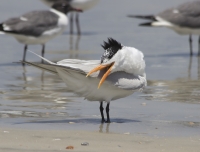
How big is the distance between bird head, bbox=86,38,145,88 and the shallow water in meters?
0.55

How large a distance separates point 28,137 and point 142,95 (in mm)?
3045

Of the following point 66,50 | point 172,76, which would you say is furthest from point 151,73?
point 66,50

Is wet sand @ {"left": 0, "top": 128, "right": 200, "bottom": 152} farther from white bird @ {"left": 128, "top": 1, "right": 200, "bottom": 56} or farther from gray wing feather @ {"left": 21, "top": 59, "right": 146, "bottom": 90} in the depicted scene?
white bird @ {"left": 128, "top": 1, "right": 200, "bottom": 56}

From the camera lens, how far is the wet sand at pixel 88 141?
16.5 ft

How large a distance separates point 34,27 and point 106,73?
583cm

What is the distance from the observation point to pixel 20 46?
42.8 feet

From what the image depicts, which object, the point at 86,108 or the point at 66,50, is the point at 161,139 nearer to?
the point at 86,108

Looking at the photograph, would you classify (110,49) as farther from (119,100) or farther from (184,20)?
(184,20)

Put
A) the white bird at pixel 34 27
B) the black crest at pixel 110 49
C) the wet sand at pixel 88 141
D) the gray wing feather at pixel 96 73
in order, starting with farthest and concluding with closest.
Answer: the white bird at pixel 34 27 < the black crest at pixel 110 49 < the gray wing feather at pixel 96 73 < the wet sand at pixel 88 141

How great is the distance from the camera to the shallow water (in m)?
6.31

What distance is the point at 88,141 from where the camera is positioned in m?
5.33

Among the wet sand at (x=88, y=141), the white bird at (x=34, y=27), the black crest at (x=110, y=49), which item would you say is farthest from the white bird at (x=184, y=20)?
the wet sand at (x=88, y=141)

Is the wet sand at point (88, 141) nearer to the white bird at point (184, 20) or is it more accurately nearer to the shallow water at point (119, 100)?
the shallow water at point (119, 100)

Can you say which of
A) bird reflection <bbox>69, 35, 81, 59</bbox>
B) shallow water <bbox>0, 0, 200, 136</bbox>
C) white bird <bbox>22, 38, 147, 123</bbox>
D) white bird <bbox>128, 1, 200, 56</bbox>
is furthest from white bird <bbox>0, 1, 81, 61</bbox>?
white bird <bbox>22, 38, 147, 123</bbox>
